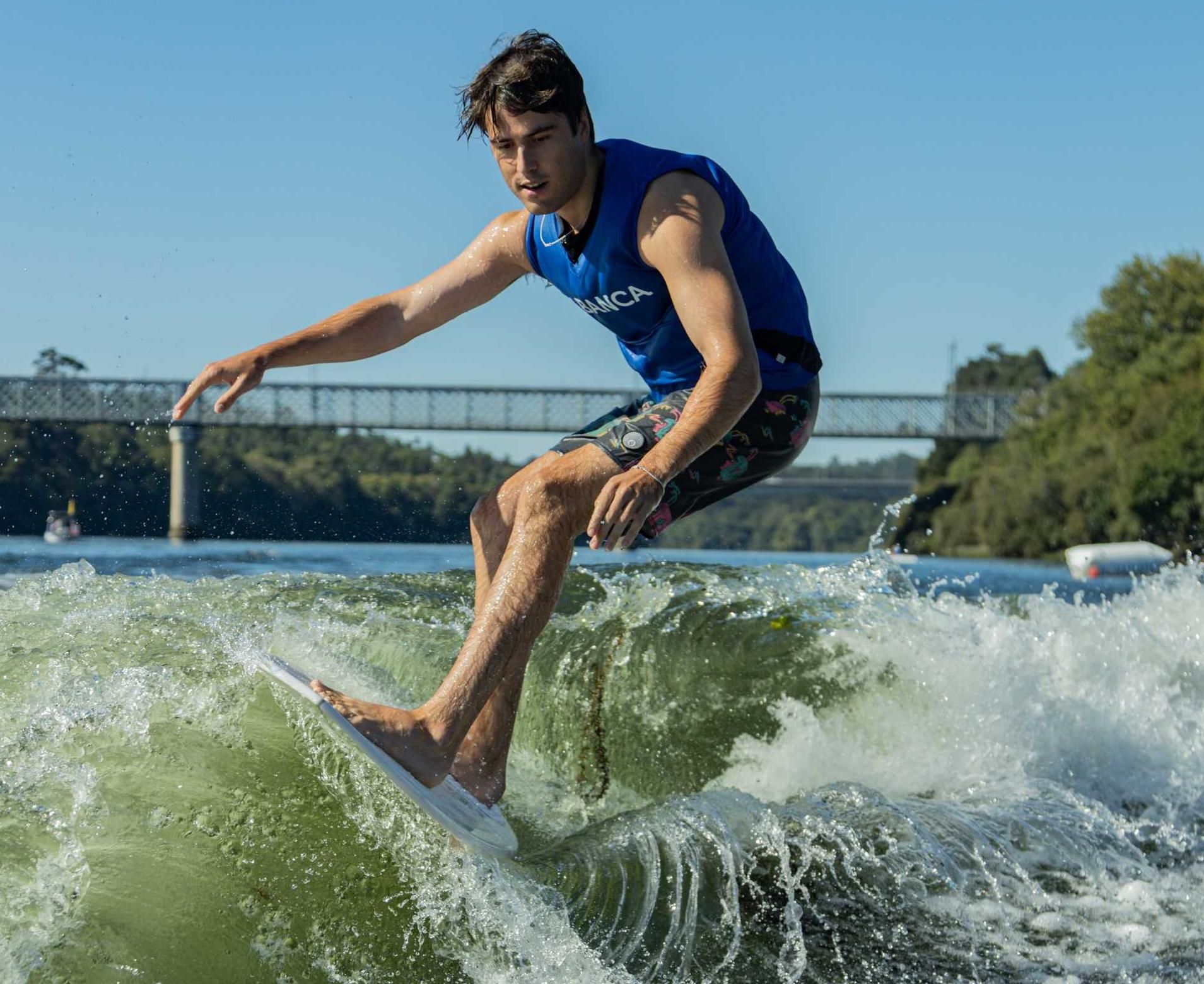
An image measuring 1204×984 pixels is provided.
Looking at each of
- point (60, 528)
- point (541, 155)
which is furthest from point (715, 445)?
point (60, 528)

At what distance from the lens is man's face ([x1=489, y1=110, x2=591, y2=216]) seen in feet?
13.0

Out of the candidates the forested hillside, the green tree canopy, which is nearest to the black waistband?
the forested hillside

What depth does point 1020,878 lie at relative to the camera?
185 inches

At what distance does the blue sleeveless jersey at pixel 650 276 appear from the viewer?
4.13 metres

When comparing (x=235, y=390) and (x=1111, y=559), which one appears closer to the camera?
(x=235, y=390)

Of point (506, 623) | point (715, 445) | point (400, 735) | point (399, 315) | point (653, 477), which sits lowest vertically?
point (400, 735)

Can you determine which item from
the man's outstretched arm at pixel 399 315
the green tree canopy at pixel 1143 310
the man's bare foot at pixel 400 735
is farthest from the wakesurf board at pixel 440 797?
the green tree canopy at pixel 1143 310

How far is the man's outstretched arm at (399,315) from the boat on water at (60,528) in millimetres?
35649

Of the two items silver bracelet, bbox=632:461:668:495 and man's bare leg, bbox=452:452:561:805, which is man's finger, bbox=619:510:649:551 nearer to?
silver bracelet, bbox=632:461:668:495

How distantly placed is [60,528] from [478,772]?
132 feet

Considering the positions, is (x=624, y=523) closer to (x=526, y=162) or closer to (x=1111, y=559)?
(x=526, y=162)

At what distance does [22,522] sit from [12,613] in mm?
39768

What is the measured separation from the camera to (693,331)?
3918 mm

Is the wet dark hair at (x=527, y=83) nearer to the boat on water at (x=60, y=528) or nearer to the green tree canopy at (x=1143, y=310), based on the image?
the boat on water at (x=60, y=528)
